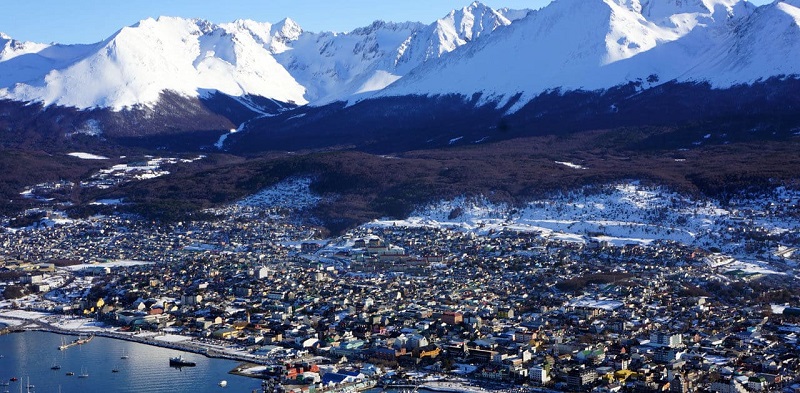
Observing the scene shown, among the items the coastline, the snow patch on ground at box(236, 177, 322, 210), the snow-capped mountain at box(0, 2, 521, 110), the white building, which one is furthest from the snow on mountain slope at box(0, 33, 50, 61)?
the white building

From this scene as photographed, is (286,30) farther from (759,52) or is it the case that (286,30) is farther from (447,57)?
(759,52)

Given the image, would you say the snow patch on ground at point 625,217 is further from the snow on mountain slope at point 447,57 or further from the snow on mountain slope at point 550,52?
the snow on mountain slope at point 550,52

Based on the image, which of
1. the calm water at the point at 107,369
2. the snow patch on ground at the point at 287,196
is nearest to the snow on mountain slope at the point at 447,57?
the snow patch on ground at the point at 287,196

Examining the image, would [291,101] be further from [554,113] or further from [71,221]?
[71,221]

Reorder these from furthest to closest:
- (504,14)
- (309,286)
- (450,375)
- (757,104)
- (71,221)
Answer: (504,14)
(757,104)
(71,221)
(309,286)
(450,375)

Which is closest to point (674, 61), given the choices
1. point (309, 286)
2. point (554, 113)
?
point (554, 113)

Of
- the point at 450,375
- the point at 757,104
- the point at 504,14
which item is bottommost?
the point at 450,375

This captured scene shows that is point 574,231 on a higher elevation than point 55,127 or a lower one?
lower

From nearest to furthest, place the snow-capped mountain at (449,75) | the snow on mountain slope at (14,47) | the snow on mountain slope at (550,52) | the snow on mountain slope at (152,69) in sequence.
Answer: the snow-capped mountain at (449,75), the snow on mountain slope at (550,52), the snow on mountain slope at (152,69), the snow on mountain slope at (14,47)
